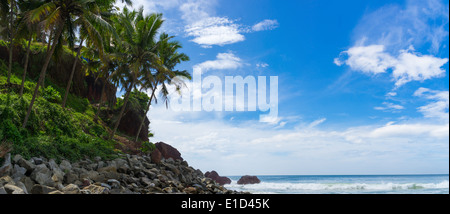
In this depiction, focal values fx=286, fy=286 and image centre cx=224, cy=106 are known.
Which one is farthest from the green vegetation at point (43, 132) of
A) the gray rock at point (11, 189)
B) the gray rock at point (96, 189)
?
the gray rock at point (11, 189)

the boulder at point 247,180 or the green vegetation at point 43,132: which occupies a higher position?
the green vegetation at point 43,132

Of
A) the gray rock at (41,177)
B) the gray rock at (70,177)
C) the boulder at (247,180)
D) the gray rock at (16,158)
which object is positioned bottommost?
the boulder at (247,180)

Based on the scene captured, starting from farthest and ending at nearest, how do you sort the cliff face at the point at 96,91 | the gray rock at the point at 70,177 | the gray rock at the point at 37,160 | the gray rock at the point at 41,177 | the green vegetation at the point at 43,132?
the cliff face at the point at 96,91, the green vegetation at the point at 43,132, the gray rock at the point at 37,160, the gray rock at the point at 70,177, the gray rock at the point at 41,177

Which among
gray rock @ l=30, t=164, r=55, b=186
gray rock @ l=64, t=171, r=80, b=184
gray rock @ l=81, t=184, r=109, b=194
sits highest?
gray rock @ l=30, t=164, r=55, b=186

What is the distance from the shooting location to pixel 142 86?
72.5 feet

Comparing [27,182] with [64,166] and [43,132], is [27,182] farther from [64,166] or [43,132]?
[43,132]

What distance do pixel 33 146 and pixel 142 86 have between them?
44.5 feet

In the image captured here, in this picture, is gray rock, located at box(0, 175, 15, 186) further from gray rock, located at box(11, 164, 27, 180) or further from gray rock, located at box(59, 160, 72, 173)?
gray rock, located at box(59, 160, 72, 173)

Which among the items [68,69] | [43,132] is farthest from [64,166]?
[68,69]

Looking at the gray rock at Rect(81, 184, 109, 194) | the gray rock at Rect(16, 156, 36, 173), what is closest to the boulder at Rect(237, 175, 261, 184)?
the gray rock at Rect(81, 184, 109, 194)

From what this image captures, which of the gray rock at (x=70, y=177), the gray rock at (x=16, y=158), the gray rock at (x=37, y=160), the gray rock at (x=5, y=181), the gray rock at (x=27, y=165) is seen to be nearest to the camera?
the gray rock at (x=5, y=181)

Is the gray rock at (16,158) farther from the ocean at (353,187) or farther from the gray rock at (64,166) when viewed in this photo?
the ocean at (353,187)

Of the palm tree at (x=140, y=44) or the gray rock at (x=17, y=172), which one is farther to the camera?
the palm tree at (x=140, y=44)
